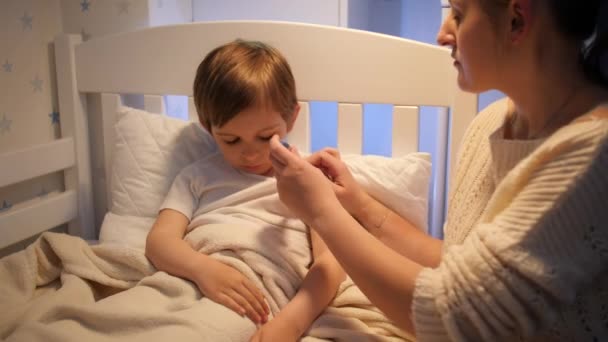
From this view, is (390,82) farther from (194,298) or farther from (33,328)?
(33,328)

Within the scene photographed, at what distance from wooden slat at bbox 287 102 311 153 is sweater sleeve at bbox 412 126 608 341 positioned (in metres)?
0.74

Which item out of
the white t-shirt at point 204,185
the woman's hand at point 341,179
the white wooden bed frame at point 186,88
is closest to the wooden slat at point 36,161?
the white wooden bed frame at point 186,88

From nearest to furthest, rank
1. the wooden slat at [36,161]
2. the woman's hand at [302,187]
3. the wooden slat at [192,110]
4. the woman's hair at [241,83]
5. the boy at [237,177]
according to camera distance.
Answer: the woman's hand at [302,187], the boy at [237,177], the woman's hair at [241,83], the wooden slat at [36,161], the wooden slat at [192,110]

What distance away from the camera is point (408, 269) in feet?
2.47

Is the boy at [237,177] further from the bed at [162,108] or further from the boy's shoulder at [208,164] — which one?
the bed at [162,108]

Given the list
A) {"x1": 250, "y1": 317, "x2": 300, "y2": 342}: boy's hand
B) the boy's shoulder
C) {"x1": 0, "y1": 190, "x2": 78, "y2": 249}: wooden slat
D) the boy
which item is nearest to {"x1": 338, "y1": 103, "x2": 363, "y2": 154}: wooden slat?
the boy

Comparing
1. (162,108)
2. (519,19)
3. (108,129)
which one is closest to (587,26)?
(519,19)

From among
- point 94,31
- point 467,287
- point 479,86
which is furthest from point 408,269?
point 94,31

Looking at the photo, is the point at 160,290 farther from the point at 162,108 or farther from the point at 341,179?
the point at 162,108

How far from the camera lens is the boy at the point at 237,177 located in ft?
Answer: 3.22

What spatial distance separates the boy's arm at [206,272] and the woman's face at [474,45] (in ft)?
1.61

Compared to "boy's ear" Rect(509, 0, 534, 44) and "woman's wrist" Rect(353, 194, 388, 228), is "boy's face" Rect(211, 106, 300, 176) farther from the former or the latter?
"boy's ear" Rect(509, 0, 534, 44)

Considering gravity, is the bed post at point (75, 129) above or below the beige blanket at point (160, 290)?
above

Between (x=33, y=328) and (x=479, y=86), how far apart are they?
73 cm
